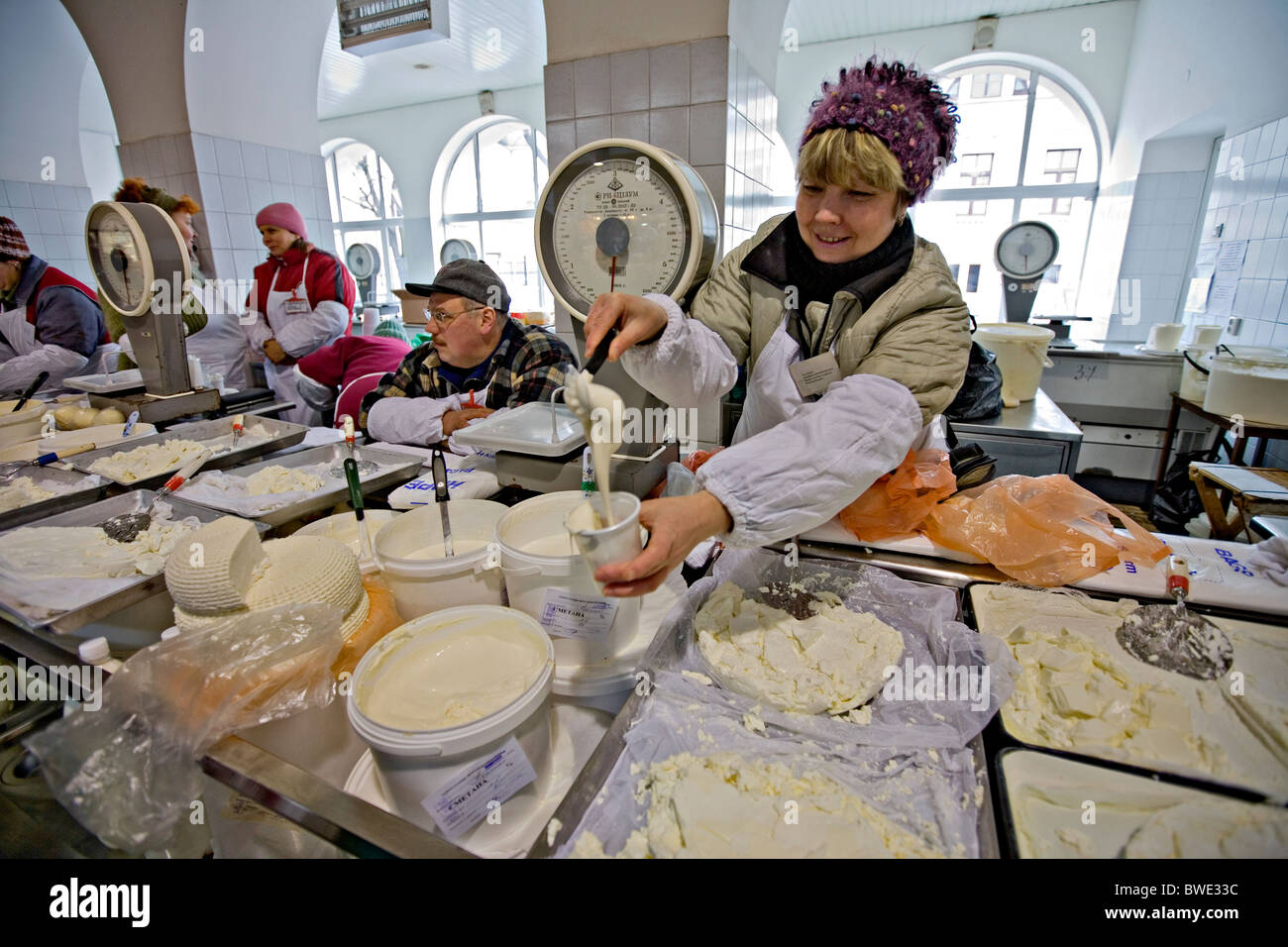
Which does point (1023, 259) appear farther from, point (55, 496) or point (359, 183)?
point (359, 183)

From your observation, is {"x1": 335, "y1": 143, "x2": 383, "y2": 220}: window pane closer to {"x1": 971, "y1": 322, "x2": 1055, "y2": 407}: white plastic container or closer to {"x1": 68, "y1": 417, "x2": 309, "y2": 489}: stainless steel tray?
{"x1": 68, "y1": 417, "x2": 309, "y2": 489}: stainless steel tray

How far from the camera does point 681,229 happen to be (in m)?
1.80

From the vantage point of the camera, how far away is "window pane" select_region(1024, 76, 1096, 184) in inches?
243

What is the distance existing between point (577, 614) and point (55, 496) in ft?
5.79

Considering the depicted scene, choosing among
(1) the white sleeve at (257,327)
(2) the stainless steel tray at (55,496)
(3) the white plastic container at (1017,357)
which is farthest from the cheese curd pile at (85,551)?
(3) the white plastic container at (1017,357)

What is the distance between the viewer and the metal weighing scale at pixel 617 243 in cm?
169

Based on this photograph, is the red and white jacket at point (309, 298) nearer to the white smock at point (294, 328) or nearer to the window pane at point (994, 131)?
the white smock at point (294, 328)

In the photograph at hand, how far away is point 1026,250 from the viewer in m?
3.78

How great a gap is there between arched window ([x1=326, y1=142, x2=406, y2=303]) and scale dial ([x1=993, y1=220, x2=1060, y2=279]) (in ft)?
30.3

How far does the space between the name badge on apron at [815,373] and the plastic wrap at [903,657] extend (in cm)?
40

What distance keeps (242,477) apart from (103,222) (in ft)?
5.12

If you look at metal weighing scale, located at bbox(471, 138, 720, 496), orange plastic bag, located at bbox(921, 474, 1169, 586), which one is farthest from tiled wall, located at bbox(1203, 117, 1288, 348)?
metal weighing scale, located at bbox(471, 138, 720, 496)
